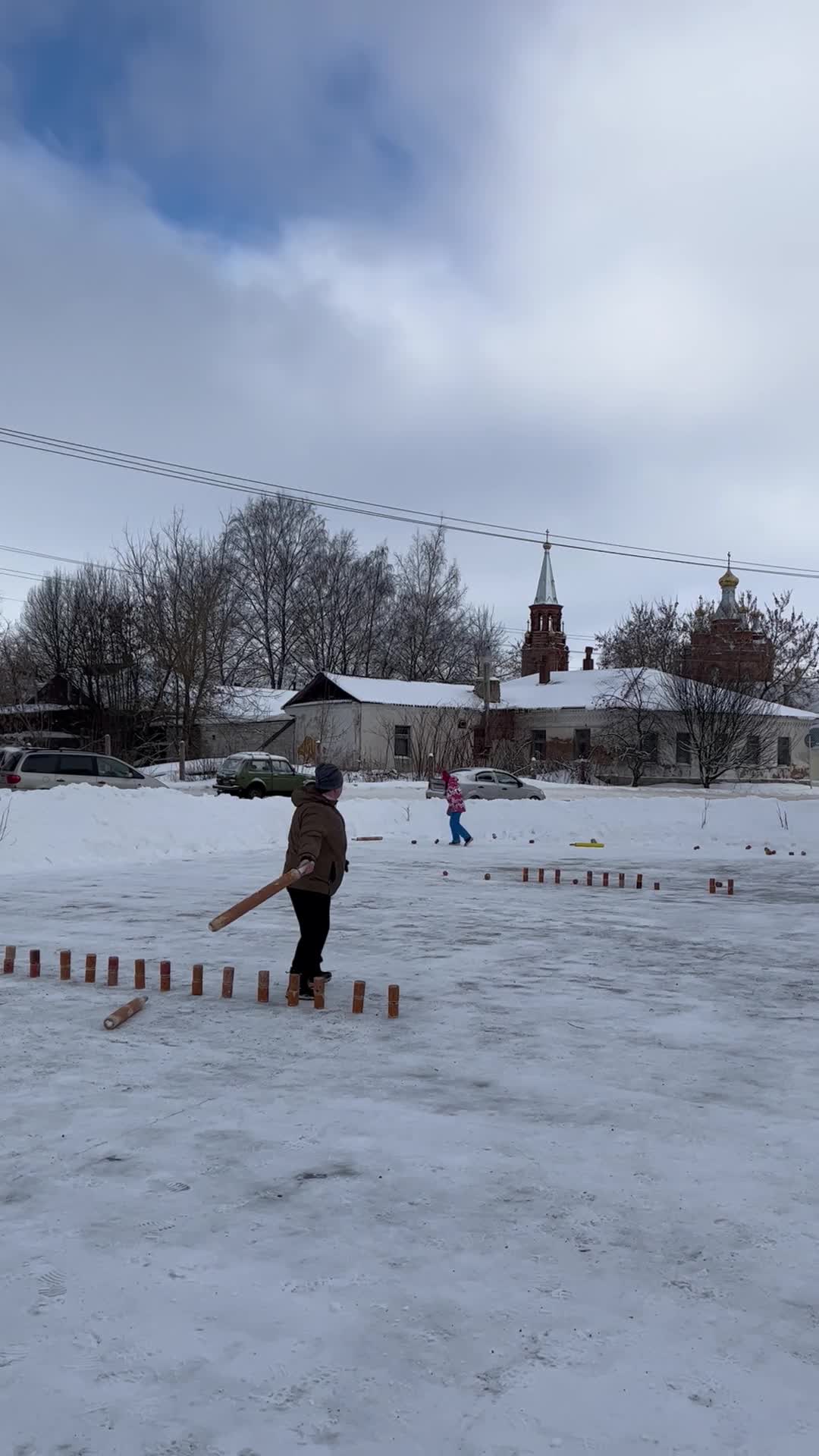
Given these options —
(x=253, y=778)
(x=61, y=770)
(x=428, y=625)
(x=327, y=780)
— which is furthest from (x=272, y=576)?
(x=327, y=780)

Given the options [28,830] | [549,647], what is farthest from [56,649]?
[28,830]

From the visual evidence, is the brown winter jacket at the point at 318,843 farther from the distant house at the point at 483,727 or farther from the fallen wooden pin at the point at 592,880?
the distant house at the point at 483,727

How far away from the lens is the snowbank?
A: 19.1m

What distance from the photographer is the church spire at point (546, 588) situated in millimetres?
76750

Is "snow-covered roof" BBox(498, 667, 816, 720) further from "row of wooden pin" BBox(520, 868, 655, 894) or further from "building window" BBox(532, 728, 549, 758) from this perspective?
"row of wooden pin" BBox(520, 868, 655, 894)

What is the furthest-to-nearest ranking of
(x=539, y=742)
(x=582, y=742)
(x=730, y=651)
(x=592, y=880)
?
(x=730, y=651) → (x=539, y=742) → (x=582, y=742) → (x=592, y=880)

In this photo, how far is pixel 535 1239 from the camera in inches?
179

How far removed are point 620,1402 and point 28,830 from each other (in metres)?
16.8

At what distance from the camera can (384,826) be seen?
2498 centimetres

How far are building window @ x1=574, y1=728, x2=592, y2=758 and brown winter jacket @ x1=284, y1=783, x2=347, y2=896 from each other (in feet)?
166

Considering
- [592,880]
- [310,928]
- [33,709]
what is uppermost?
[33,709]

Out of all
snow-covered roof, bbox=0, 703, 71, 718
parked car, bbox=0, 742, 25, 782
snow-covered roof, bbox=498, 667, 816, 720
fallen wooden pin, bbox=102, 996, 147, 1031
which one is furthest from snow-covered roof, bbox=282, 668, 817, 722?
fallen wooden pin, bbox=102, 996, 147, 1031

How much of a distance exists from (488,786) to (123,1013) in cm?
2560

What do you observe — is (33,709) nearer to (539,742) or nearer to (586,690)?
(539,742)
